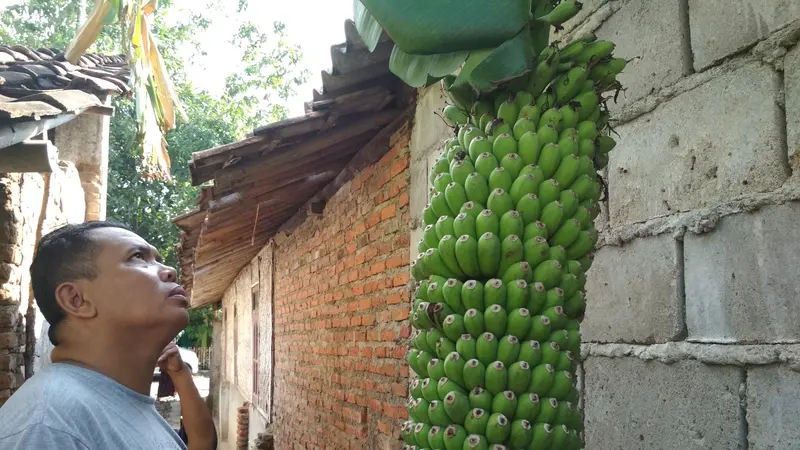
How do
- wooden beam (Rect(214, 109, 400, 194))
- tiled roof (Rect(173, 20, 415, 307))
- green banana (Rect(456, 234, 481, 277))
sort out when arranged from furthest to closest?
wooden beam (Rect(214, 109, 400, 194)), tiled roof (Rect(173, 20, 415, 307)), green banana (Rect(456, 234, 481, 277))

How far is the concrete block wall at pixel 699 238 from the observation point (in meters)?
1.59

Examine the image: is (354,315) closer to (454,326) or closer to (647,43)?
(647,43)

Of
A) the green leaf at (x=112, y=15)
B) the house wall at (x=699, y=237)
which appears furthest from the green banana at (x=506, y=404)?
the green leaf at (x=112, y=15)

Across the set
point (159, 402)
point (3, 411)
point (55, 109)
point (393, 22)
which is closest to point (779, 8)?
point (393, 22)

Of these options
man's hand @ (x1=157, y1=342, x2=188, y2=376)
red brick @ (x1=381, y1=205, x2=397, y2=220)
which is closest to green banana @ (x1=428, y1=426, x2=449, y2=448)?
man's hand @ (x1=157, y1=342, x2=188, y2=376)

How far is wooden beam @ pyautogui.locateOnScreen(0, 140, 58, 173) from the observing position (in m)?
3.85

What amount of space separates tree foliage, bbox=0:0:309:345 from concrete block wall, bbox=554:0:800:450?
40.1 feet

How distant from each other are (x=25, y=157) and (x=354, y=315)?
2498 mm

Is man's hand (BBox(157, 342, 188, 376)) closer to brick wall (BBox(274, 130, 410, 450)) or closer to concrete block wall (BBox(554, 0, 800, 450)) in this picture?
concrete block wall (BBox(554, 0, 800, 450))

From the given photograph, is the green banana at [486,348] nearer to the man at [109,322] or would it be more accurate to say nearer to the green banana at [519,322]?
Answer: the green banana at [519,322]

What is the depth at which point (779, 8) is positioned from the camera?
162 centimetres

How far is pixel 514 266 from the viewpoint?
1.25 m

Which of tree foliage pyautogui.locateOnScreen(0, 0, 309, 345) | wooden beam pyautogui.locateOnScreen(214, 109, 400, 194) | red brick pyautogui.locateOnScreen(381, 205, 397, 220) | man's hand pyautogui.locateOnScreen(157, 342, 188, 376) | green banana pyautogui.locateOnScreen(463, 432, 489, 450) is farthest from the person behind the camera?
tree foliage pyautogui.locateOnScreen(0, 0, 309, 345)

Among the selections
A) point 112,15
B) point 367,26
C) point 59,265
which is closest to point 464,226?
point 367,26
